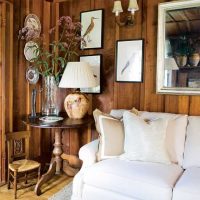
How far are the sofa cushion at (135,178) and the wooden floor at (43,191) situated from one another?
0.69 meters

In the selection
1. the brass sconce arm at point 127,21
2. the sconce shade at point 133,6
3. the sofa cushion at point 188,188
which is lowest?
the sofa cushion at point 188,188

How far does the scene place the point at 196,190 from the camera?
163 centimetres

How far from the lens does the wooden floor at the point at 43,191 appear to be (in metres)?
2.40

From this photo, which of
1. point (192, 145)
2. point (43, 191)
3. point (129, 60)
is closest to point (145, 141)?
point (192, 145)

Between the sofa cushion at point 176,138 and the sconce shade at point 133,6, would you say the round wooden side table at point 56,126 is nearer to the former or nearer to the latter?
the sofa cushion at point 176,138

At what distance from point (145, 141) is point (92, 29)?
1541mm

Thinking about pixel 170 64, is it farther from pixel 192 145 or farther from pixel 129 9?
pixel 192 145

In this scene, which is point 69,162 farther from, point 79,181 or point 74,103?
point 79,181

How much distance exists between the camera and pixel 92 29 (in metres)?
2.96

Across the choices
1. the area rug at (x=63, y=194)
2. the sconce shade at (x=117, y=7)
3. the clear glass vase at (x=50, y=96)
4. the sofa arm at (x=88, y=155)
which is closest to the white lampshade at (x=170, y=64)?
the sconce shade at (x=117, y=7)

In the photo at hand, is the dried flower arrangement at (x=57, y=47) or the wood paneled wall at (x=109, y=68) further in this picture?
the dried flower arrangement at (x=57, y=47)

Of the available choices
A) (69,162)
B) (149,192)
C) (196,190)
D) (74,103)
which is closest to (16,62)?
(74,103)

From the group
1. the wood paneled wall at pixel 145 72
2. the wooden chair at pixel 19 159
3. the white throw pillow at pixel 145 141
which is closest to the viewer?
the white throw pillow at pixel 145 141

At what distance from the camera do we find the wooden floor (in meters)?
2.40
